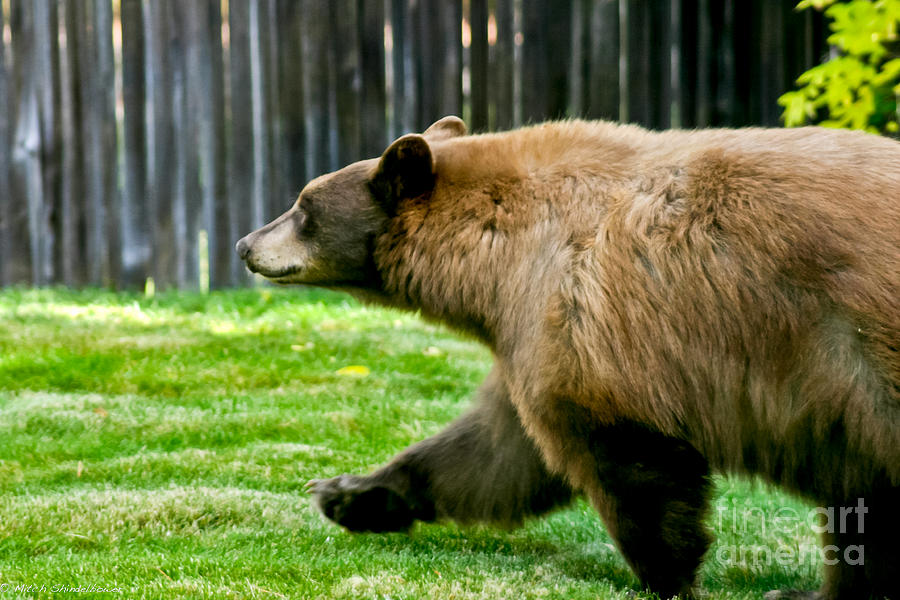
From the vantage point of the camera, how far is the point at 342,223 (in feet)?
14.4

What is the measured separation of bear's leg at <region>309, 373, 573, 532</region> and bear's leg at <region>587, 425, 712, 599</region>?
0.68m

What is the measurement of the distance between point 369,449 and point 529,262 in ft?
7.02

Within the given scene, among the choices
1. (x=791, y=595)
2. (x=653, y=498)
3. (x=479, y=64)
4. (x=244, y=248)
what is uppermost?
(x=479, y=64)

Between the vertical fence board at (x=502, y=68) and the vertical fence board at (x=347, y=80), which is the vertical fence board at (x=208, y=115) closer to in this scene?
the vertical fence board at (x=347, y=80)

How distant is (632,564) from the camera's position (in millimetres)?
3732

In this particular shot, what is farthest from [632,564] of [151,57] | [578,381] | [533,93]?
[151,57]

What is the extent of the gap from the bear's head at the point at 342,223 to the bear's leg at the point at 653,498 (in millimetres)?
1229

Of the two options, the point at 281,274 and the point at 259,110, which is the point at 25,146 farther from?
the point at 281,274

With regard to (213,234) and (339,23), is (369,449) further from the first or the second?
(339,23)

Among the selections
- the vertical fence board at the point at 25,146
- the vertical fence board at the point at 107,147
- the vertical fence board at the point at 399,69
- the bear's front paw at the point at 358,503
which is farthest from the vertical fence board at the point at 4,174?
the bear's front paw at the point at 358,503

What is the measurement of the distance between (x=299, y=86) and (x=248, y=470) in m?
5.44

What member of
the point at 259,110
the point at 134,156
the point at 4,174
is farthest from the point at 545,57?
the point at 4,174

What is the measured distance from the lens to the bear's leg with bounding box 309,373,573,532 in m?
4.35

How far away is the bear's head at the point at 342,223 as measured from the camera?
4.18 metres
